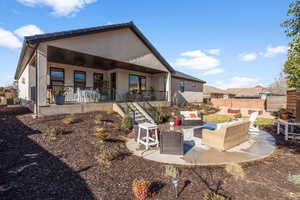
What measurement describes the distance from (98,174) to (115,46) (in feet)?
27.0

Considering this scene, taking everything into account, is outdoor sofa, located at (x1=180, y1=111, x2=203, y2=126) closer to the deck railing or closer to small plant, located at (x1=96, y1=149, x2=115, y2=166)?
the deck railing

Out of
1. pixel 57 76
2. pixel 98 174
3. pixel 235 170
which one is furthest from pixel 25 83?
pixel 235 170

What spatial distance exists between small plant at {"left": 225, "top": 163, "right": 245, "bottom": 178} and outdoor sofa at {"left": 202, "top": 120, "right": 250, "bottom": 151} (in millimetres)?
993

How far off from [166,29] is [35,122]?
480 inches

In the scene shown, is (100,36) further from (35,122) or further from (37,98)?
(35,122)

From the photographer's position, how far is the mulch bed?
2.55 metres

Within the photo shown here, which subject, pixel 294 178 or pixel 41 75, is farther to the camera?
pixel 41 75

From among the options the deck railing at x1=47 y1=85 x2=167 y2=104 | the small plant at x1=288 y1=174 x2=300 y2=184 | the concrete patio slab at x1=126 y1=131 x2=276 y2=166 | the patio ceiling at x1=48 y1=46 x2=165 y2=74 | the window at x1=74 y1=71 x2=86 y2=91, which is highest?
the patio ceiling at x1=48 y1=46 x2=165 y2=74

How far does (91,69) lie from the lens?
1240 centimetres

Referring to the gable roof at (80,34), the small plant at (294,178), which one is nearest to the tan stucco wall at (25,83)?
the gable roof at (80,34)

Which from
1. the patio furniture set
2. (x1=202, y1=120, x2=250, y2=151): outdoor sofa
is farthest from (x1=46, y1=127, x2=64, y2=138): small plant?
(x1=202, y1=120, x2=250, y2=151): outdoor sofa

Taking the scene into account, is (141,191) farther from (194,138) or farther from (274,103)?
(274,103)

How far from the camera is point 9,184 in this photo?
258 centimetres

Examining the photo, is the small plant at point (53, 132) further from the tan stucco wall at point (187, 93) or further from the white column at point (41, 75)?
the tan stucco wall at point (187, 93)
